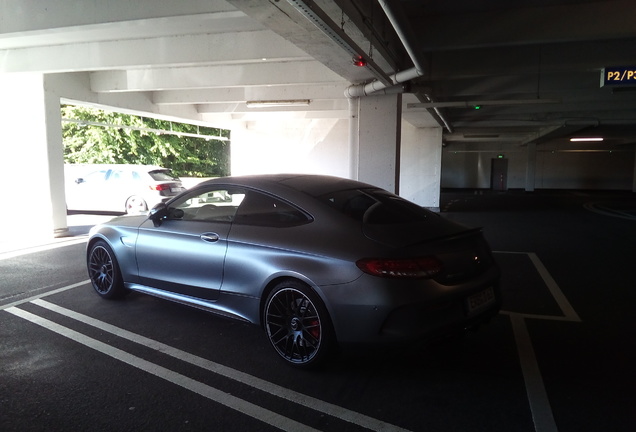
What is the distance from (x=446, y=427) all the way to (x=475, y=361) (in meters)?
1.04

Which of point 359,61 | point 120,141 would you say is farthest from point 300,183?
point 120,141

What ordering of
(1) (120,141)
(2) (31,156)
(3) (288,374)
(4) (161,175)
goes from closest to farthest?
(3) (288,374)
(2) (31,156)
(4) (161,175)
(1) (120,141)

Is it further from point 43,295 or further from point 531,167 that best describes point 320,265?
point 531,167

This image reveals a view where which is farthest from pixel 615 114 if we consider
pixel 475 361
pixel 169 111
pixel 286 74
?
pixel 475 361

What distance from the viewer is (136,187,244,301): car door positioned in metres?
4.10

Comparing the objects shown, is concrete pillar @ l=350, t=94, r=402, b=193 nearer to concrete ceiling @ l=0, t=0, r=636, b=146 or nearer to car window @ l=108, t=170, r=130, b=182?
concrete ceiling @ l=0, t=0, r=636, b=146

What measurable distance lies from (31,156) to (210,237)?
8351mm

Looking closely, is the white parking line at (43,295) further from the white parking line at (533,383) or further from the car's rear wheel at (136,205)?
the car's rear wheel at (136,205)

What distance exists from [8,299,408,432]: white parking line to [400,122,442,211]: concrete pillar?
15.2 meters

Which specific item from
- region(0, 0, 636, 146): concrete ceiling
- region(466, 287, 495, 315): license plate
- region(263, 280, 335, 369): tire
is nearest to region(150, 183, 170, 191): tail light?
region(0, 0, 636, 146): concrete ceiling

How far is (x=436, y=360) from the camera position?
375cm

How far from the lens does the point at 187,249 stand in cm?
432

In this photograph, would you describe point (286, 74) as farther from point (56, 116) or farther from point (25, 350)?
point (25, 350)

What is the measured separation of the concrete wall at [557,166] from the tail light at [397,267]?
113ft
